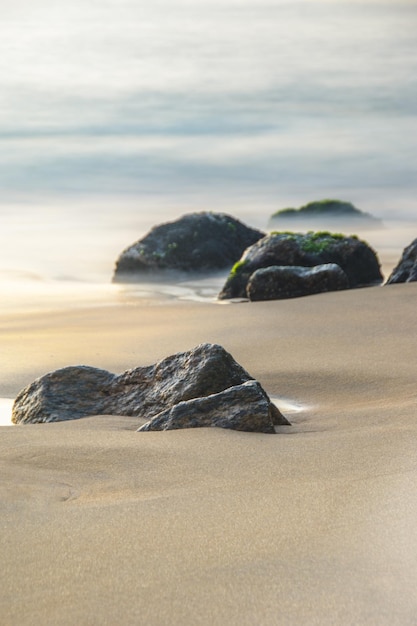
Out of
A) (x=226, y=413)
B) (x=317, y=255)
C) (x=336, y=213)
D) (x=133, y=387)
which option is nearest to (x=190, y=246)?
(x=317, y=255)

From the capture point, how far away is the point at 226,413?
4.56 m

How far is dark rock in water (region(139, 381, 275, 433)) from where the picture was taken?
4.52 metres

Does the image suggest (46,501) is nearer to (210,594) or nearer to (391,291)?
(210,594)

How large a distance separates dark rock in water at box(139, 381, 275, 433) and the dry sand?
4.9 inches

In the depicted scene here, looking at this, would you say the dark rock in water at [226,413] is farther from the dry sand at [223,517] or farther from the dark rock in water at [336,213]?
the dark rock in water at [336,213]

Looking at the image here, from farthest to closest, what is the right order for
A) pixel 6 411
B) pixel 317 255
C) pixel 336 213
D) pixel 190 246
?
pixel 336 213 < pixel 190 246 < pixel 317 255 < pixel 6 411

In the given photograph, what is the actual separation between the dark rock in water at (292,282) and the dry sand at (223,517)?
4519 mm

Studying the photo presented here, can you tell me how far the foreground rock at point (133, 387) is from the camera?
507 cm

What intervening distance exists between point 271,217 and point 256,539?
21656mm

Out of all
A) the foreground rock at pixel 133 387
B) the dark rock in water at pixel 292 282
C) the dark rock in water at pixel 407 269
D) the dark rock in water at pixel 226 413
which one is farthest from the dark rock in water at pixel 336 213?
the dark rock in water at pixel 226 413

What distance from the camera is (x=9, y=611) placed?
264cm

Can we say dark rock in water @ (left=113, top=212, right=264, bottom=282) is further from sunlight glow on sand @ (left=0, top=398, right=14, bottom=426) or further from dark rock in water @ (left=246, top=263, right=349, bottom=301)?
sunlight glow on sand @ (left=0, top=398, right=14, bottom=426)

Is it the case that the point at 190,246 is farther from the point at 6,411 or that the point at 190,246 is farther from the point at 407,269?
the point at 6,411

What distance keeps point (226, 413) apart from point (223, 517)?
1.32 metres
